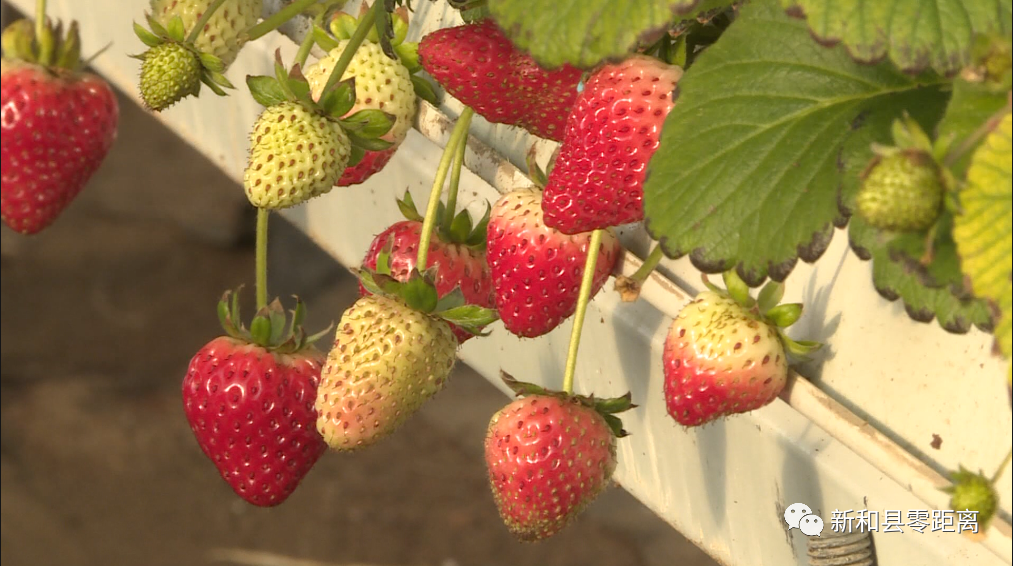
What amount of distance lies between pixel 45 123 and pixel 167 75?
0.21 m

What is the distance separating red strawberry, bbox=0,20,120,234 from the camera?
0.78m

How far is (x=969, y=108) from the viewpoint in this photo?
15.8 inches

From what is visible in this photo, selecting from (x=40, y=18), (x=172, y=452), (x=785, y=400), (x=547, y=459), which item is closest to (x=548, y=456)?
(x=547, y=459)

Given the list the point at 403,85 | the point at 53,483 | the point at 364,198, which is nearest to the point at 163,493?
the point at 53,483

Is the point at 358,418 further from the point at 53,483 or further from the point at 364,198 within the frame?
the point at 53,483

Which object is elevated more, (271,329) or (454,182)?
(454,182)

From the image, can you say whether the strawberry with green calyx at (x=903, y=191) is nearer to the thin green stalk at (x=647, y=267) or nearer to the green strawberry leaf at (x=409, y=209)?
the thin green stalk at (x=647, y=267)

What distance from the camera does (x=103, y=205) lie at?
2.45m

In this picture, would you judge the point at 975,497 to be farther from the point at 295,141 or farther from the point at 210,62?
the point at 210,62

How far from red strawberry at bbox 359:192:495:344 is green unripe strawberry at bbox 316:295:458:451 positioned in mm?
46

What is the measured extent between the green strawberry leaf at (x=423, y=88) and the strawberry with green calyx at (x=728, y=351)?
202 millimetres

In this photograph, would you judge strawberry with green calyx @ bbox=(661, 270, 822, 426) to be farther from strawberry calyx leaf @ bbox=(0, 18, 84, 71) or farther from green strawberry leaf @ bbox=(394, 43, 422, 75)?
strawberry calyx leaf @ bbox=(0, 18, 84, 71)

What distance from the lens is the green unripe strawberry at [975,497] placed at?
410 millimetres

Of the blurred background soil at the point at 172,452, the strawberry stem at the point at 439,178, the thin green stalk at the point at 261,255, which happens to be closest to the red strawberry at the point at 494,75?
the strawberry stem at the point at 439,178
